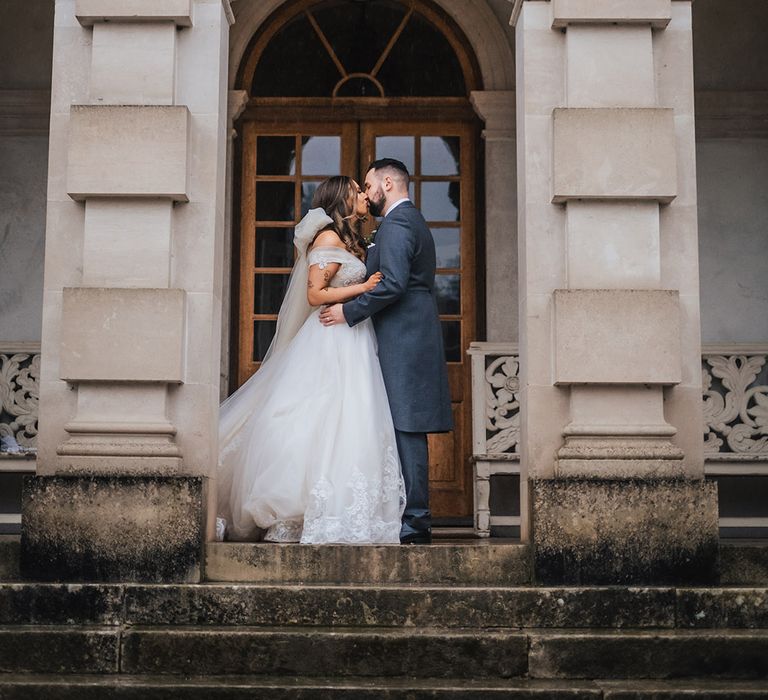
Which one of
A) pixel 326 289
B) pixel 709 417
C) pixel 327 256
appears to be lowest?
pixel 709 417

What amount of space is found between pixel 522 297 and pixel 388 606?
75.5 inches

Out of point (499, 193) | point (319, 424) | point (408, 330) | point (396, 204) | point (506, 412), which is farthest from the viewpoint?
point (499, 193)

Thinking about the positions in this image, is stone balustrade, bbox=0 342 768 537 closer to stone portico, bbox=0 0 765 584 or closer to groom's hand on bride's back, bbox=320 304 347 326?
groom's hand on bride's back, bbox=320 304 347 326

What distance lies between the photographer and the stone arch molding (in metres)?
10.3

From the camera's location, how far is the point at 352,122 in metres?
10.4

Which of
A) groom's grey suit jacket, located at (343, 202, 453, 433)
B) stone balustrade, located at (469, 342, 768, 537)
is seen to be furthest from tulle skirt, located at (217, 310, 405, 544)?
stone balustrade, located at (469, 342, 768, 537)

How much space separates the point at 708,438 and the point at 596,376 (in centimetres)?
310

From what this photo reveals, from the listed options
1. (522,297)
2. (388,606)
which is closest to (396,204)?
(522,297)

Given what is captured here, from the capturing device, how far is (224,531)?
6.75 metres

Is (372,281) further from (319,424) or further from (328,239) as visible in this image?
(319,424)

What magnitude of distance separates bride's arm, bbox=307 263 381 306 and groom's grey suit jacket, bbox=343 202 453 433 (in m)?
0.13

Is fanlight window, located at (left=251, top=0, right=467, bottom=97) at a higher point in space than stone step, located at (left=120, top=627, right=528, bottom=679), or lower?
higher

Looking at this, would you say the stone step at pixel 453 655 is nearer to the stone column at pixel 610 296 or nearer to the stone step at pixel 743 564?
the stone column at pixel 610 296

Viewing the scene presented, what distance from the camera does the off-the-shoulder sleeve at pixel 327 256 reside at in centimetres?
720
